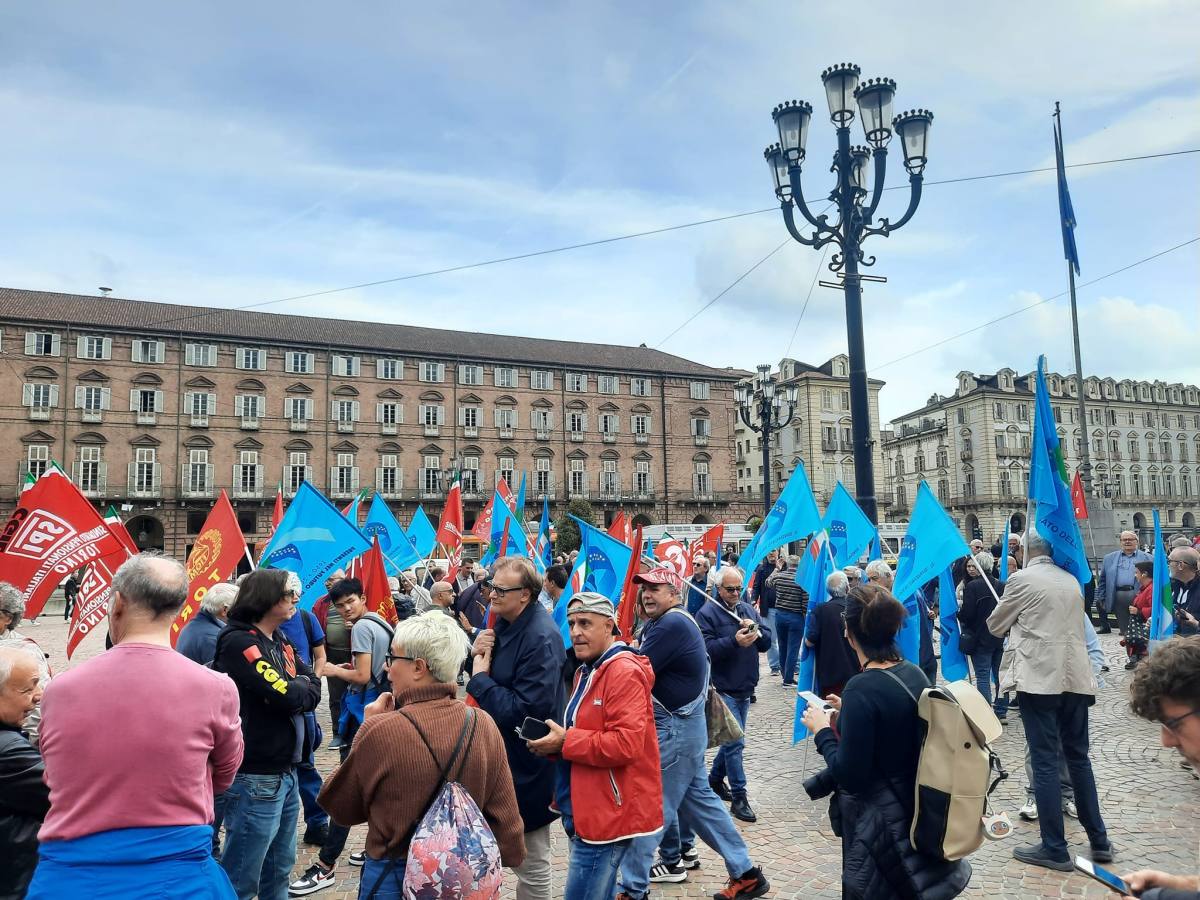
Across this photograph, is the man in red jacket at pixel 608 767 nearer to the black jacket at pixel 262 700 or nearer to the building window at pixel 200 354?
the black jacket at pixel 262 700

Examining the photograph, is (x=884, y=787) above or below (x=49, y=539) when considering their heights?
below

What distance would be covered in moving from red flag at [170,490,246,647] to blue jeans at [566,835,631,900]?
14.5 ft

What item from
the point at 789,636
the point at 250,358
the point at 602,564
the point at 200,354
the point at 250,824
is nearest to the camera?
the point at 250,824

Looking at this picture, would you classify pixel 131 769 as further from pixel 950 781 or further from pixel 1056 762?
pixel 1056 762

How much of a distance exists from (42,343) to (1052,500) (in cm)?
5654

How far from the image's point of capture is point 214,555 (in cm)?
695

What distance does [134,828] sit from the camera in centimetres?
236

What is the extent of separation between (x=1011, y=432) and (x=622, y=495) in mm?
35564

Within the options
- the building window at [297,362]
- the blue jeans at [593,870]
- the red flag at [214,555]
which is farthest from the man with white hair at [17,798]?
the building window at [297,362]

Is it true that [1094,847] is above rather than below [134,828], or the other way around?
below

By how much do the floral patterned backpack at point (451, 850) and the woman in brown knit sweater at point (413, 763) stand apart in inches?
1.2

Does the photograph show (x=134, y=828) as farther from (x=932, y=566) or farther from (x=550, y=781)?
(x=932, y=566)

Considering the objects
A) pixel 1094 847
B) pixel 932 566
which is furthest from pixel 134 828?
pixel 932 566

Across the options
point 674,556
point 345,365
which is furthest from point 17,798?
point 345,365
